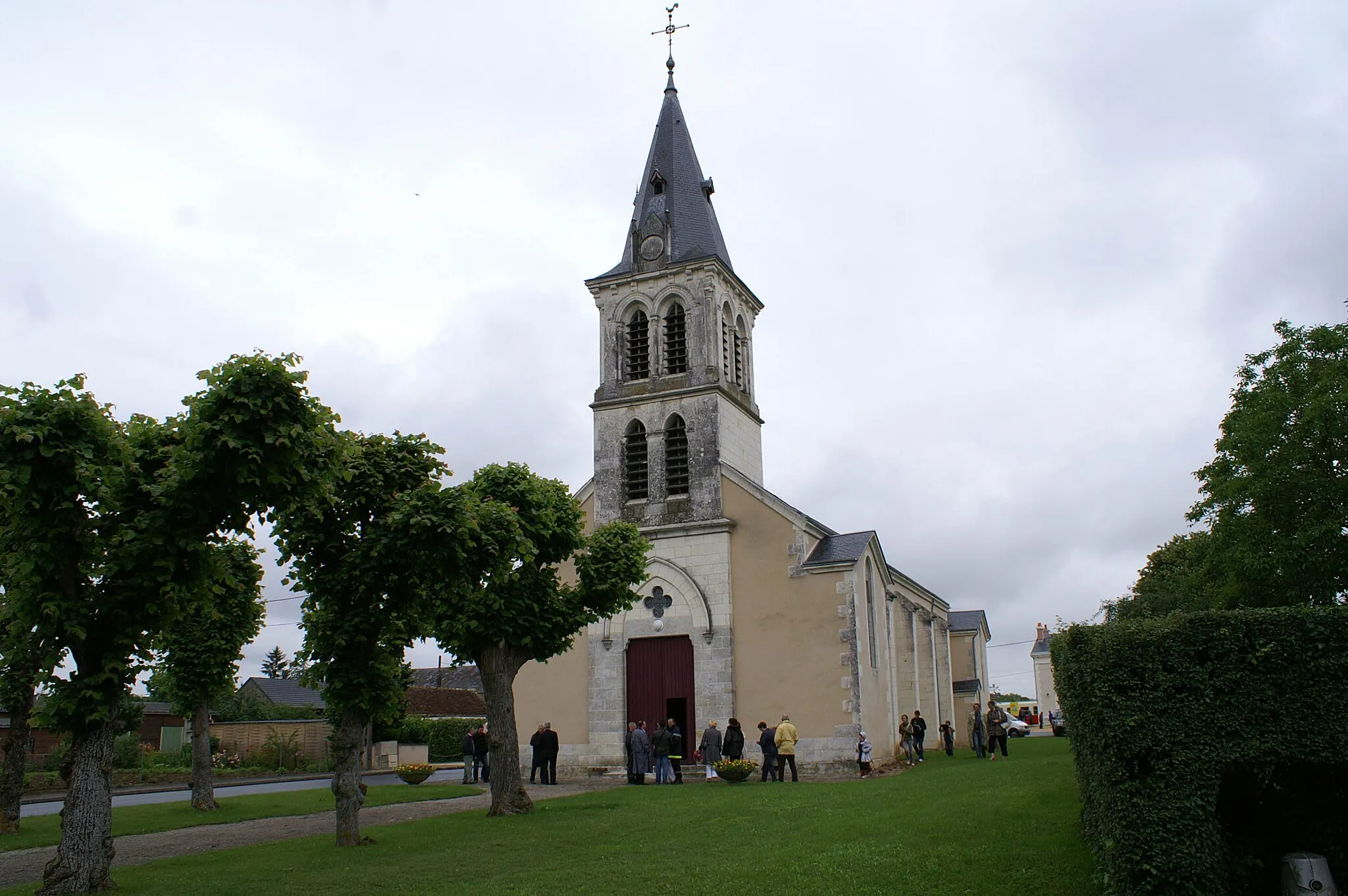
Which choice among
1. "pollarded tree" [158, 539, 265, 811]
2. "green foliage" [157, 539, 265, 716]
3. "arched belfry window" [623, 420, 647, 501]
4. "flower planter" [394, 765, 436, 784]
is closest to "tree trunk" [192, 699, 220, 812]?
"pollarded tree" [158, 539, 265, 811]

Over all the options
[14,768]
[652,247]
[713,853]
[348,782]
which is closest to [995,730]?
[652,247]

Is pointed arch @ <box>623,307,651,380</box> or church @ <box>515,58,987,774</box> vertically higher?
pointed arch @ <box>623,307,651,380</box>

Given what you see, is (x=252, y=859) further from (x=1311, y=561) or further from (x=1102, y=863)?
(x=1311, y=561)

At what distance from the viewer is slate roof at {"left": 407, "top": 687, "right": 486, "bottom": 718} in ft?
170

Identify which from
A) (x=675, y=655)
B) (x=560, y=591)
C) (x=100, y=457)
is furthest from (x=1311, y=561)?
(x=100, y=457)

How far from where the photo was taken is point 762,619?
2597 centimetres

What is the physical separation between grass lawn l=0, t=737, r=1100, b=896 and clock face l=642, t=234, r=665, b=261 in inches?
668

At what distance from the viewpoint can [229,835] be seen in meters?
15.8

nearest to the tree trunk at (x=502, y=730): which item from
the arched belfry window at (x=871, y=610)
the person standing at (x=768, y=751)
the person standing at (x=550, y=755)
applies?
the person standing at (x=550, y=755)

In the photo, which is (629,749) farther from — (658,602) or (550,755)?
(658,602)

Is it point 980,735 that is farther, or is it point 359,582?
point 980,735

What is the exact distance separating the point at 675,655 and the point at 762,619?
256 cm

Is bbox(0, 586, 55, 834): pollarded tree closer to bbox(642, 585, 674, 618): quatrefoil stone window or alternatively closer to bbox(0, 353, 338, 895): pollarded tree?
bbox(0, 353, 338, 895): pollarded tree

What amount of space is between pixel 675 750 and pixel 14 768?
13.3m
